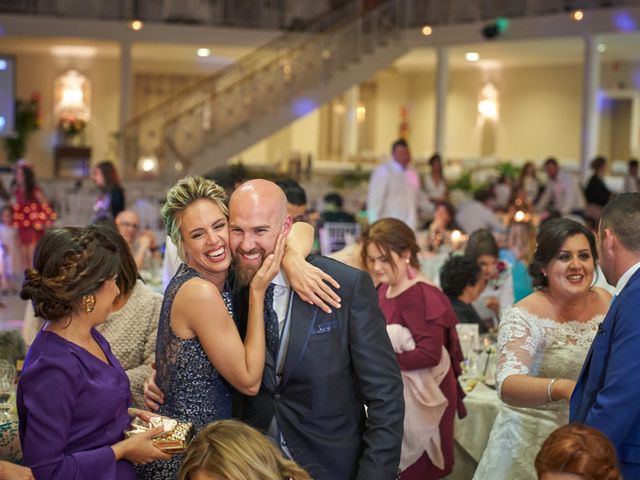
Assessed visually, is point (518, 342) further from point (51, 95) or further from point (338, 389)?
point (51, 95)

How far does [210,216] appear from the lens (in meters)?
3.09

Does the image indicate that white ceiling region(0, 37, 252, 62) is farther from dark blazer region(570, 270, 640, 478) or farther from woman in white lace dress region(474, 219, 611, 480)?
dark blazer region(570, 270, 640, 478)

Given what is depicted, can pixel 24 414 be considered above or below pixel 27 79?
below

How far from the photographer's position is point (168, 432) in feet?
9.73

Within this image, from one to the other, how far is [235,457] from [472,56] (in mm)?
21242

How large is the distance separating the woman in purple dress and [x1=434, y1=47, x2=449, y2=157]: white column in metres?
18.1

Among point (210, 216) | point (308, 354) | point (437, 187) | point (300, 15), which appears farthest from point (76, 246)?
point (300, 15)

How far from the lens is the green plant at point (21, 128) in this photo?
22156 millimetres

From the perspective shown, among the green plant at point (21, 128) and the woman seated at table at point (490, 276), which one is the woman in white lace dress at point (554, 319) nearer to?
the woman seated at table at point (490, 276)

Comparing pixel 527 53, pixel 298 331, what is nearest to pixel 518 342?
pixel 298 331

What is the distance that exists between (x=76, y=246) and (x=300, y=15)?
1914 centimetres

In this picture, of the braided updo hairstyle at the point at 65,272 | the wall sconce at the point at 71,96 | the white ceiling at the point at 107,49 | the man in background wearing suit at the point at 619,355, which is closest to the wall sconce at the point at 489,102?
the white ceiling at the point at 107,49

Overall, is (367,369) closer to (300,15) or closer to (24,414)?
(24,414)

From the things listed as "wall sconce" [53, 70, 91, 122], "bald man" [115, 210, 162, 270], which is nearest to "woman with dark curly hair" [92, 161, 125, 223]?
"bald man" [115, 210, 162, 270]
